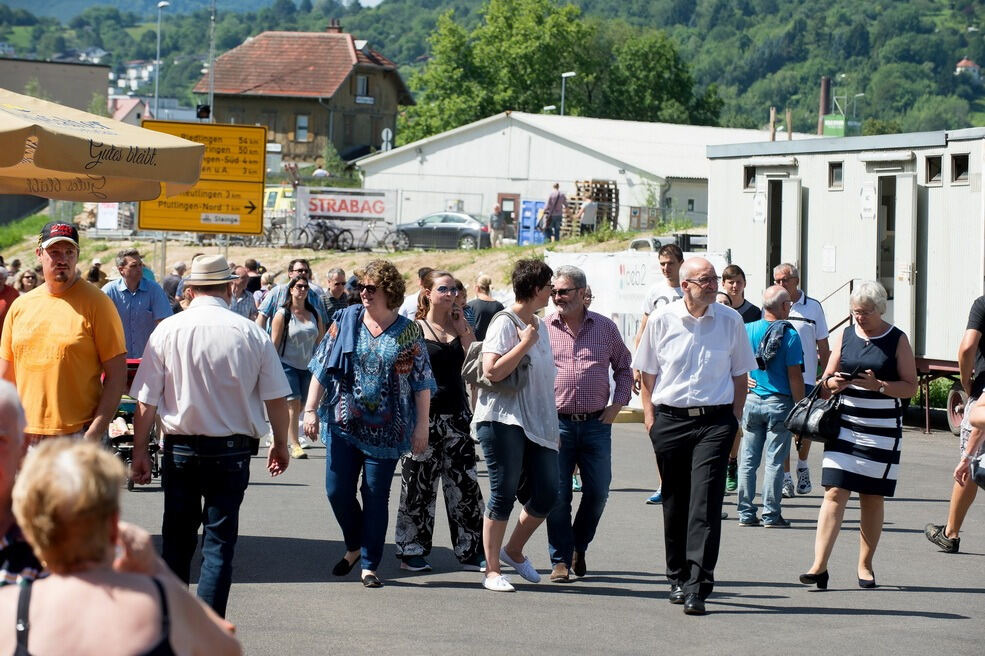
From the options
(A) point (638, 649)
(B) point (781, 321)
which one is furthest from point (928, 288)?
(A) point (638, 649)

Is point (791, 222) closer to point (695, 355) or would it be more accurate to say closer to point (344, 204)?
point (695, 355)

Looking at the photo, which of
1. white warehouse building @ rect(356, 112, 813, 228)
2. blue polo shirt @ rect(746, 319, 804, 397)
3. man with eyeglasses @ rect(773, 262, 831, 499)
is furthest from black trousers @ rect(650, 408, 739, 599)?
white warehouse building @ rect(356, 112, 813, 228)

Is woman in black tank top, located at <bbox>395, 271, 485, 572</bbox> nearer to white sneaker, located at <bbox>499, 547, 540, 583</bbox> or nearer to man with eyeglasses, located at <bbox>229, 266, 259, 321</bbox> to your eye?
white sneaker, located at <bbox>499, 547, 540, 583</bbox>

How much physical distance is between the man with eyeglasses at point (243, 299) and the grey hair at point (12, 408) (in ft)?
42.2

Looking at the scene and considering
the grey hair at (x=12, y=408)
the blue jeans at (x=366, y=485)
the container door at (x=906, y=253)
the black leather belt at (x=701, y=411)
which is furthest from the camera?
the container door at (x=906, y=253)

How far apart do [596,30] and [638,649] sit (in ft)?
320

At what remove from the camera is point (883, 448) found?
866 cm

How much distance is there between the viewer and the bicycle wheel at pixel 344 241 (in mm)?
48844

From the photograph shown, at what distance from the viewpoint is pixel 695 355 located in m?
8.36

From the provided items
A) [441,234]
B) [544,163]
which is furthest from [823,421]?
[544,163]

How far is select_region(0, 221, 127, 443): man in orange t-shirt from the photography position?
712cm

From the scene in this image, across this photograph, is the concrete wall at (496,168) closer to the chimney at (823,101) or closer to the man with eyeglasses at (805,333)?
the chimney at (823,101)

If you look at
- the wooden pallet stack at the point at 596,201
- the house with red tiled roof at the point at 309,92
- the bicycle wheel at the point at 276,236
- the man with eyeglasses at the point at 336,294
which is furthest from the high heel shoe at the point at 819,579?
the house with red tiled roof at the point at 309,92

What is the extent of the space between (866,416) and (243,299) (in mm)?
10299
